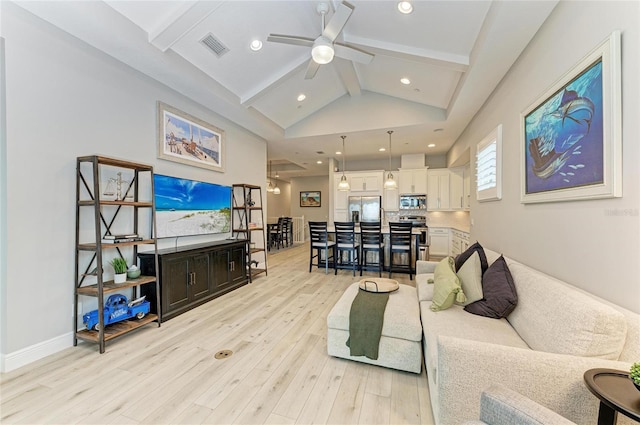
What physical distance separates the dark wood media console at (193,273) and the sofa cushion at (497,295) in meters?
3.19

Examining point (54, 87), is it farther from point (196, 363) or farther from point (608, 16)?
point (608, 16)

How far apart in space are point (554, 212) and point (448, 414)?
67.6 inches

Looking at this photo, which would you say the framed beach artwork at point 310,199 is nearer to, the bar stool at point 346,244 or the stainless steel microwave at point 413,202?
the stainless steel microwave at point 413,202

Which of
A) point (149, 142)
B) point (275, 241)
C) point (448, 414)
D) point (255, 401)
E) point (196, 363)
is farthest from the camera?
point (275, 241)

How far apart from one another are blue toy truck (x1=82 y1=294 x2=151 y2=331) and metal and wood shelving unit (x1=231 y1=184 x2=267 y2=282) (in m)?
1.88

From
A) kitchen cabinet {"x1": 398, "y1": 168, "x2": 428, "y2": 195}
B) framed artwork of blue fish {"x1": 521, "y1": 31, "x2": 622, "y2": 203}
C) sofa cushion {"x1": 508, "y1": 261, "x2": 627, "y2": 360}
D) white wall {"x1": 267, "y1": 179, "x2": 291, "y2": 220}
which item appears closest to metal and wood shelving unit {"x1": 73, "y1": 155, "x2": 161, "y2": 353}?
sofa cushion {"x1": 508, "y1": 261, "x2": 627, "y2": 360}

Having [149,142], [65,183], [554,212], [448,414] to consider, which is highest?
[149,142]

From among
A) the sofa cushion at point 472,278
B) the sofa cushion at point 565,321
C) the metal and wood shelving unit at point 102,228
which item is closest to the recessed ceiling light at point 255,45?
the metal and wood shelving unit at point 102,228

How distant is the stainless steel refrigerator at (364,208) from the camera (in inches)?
300

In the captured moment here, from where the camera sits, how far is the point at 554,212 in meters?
2.04

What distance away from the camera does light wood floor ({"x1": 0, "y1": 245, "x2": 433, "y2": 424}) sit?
167cm

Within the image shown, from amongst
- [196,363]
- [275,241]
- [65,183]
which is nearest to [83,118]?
[65,183]

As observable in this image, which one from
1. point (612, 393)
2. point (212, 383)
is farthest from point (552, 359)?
point (212, 383)

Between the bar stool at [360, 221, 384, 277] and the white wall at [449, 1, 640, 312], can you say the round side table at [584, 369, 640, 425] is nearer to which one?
the white wall at [449, 1, 640, 312]
